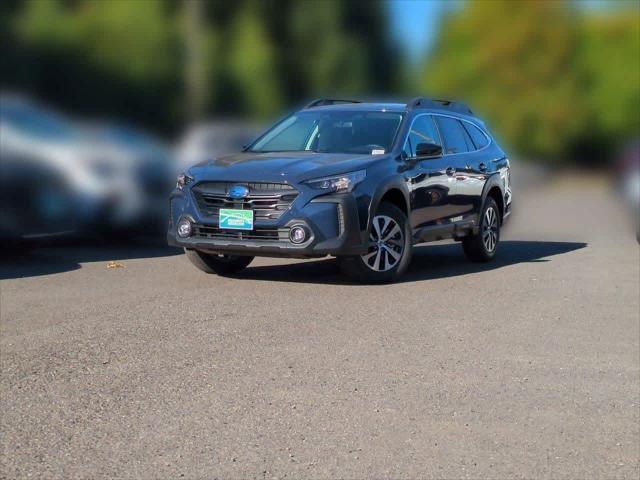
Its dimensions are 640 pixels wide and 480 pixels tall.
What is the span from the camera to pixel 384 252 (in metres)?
11.1

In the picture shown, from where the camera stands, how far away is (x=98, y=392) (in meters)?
6.86

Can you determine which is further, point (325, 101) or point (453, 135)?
point (325, 101)

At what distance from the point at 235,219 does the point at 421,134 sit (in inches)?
100

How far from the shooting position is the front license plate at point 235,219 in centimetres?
1059

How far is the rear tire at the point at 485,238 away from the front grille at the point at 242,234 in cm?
333

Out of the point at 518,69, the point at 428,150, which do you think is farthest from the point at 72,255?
the point at 518,69

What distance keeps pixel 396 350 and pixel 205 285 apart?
3232mm

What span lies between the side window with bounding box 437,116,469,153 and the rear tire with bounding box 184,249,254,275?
2.66 metres

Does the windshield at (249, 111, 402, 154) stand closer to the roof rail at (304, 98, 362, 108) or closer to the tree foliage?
the roof rail at (304, 98, 362, 108)

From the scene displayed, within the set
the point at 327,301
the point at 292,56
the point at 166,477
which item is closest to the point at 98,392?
the point at 166,477

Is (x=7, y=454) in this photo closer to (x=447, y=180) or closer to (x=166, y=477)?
(x=166, y=477)

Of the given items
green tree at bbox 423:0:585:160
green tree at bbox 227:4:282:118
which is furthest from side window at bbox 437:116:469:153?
green tree at bbox 423:0:585:160

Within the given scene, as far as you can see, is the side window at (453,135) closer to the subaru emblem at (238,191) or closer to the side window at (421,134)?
the side window at (421,134)

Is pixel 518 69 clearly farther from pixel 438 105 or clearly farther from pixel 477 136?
pixel 438 105
